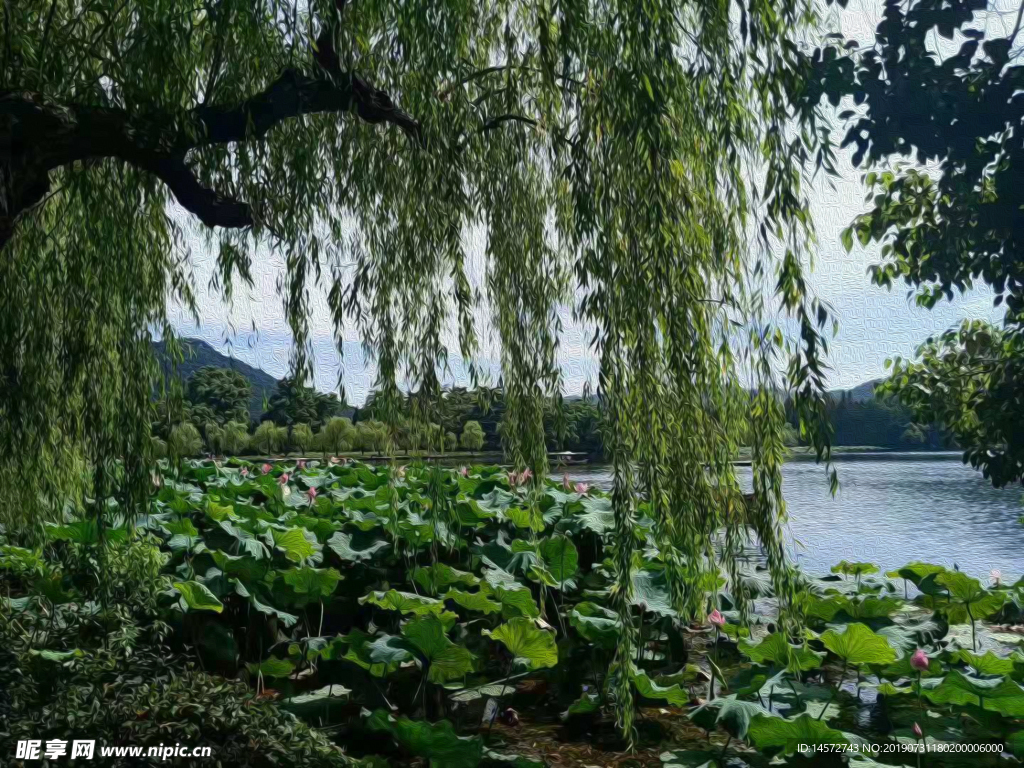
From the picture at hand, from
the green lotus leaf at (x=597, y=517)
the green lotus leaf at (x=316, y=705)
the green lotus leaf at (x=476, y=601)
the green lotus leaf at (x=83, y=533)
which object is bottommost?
the green lotus leaf at (x=316, y=705)

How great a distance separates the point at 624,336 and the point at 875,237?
3.26 m

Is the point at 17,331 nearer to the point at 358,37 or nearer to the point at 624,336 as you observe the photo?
the point at 358,37

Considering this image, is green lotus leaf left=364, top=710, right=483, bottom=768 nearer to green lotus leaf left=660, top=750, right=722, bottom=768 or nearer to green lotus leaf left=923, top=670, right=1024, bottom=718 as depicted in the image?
green lotus leaf left=660, top=750, right=722, bottom=768

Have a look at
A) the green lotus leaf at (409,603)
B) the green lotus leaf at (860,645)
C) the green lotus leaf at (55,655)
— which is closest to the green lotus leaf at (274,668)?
the green lotus leaf at (409,603)

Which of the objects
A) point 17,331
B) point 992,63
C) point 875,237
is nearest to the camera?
point 17,331

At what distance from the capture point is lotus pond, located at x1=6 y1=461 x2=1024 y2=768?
2168 millimetres

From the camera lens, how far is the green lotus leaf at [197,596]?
271cm

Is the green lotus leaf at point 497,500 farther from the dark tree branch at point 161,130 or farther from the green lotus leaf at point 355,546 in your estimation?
the dark tree branch at point 161,130

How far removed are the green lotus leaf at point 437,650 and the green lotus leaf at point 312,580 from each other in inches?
20.3

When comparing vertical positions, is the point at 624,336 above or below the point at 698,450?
above

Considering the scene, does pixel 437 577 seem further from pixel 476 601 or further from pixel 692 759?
pixel 692 759

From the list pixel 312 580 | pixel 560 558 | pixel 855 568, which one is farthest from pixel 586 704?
pixel 855 568

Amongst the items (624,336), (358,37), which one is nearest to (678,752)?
(624,336)

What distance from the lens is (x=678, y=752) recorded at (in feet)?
7.21
